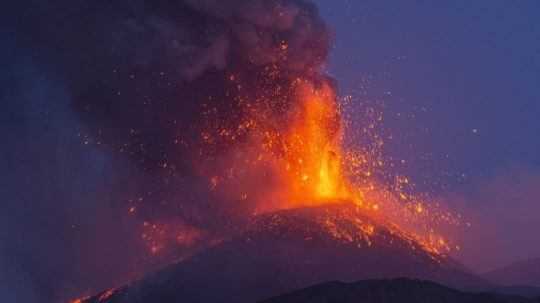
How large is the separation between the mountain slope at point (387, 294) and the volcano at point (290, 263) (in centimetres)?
538

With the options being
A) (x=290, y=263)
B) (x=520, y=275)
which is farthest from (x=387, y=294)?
(x=520, y=275)

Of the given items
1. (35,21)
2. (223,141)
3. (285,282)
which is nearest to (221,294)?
(285,282)

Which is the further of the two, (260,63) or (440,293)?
(260,63)

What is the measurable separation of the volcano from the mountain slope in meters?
5.38

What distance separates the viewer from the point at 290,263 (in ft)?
101

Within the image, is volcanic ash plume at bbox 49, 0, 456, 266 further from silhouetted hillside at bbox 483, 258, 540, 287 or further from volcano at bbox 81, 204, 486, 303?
silhouetted hillside at bbox 483, 258, 540, 287

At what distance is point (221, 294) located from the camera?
1109 inches

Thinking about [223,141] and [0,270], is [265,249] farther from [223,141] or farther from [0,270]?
[0,270]

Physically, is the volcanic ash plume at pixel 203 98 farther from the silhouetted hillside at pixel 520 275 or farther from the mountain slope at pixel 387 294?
the silhouetted hillside at pixel 520 275

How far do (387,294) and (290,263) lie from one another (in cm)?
912

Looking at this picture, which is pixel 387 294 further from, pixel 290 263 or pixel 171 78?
pixel 171 78

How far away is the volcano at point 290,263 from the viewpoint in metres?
28.8

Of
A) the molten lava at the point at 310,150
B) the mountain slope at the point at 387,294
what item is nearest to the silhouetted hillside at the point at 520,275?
the molten lava at the point at 310,150

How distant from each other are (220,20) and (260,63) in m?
4.00
